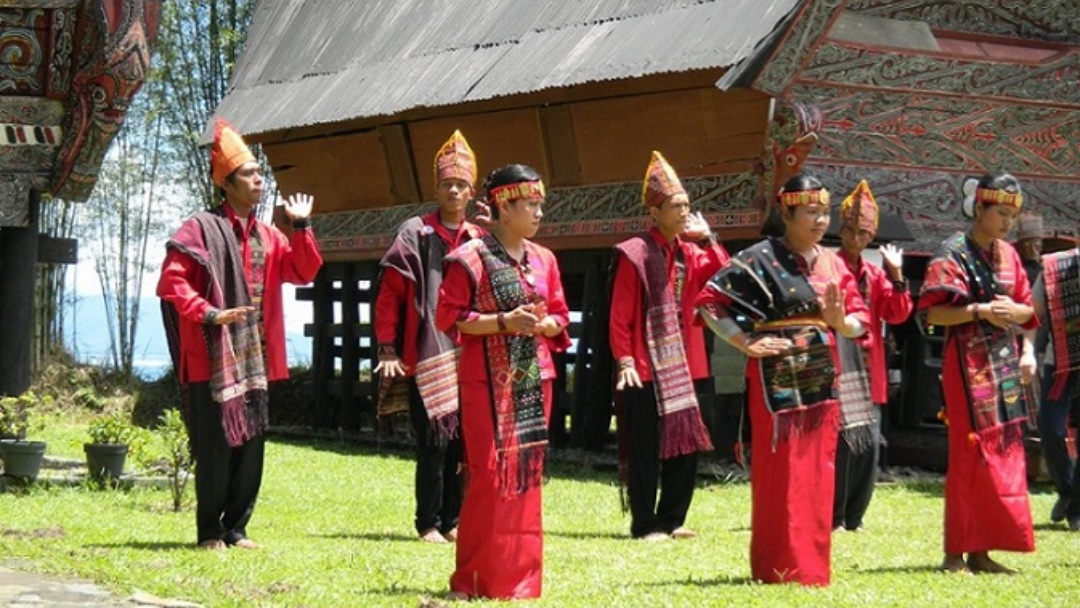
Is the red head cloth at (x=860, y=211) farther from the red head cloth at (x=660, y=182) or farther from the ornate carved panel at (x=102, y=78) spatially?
the ornate carved panel at (x=102, y=78)

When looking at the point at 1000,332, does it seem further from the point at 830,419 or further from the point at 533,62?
the point at 533,62

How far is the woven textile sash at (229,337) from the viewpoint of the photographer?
822 cm

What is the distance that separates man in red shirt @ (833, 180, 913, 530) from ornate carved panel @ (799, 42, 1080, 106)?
10.9 ft

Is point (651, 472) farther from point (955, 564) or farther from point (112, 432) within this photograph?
point (112, 432)

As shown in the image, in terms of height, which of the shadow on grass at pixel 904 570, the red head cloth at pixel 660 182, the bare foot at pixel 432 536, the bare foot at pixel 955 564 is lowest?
the shadow on grass at pixel 904 570

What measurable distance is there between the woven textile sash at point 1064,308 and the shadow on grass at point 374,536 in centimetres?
323

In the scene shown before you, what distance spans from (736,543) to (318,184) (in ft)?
33.1

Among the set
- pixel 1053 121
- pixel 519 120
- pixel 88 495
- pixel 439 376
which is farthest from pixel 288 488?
pixel 1053 121

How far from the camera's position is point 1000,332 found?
25.7 feet

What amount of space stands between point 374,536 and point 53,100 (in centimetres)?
396

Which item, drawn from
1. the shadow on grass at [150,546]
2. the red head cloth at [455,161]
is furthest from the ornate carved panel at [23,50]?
the shadow on grass at [150,546]

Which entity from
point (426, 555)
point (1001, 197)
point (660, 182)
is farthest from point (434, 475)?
point (1001, 197)

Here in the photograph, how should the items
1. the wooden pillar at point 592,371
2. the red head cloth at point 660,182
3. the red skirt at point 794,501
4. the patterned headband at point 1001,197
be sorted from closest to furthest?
the red skirt at point 794,501 → the patterned headband at point 1001,197 → the red head cloth at point 660,182 → the wooden pillar at point 592,371

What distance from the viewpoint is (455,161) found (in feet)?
29.0
